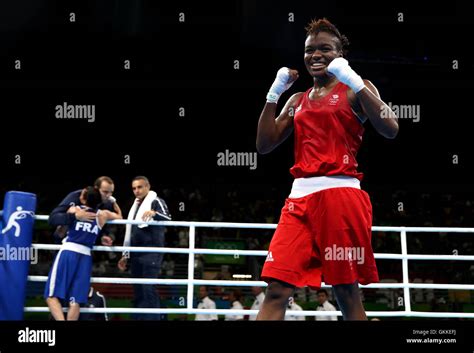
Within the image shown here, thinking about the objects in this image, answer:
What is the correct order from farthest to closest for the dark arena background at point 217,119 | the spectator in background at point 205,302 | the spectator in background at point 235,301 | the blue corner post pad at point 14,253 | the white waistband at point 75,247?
the dark arena background at point 217,119 → the spectator in background at point 235,301 → the spectator in background at point 205,302 → the white waistband at point 75,247 → the blue corner post pad at point 14,253

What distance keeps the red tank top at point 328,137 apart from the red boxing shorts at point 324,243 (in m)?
0.12

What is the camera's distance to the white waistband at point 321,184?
3.55 m

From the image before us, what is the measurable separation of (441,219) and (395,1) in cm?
510

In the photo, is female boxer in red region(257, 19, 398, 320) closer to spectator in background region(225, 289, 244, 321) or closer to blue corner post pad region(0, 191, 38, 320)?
blue corner post pad region(0, 191, 38, 320)

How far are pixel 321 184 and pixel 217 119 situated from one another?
10.7 metres

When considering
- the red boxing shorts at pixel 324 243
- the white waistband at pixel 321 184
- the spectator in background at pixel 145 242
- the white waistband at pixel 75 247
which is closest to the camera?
the red boxing shorts at pixel 324 243

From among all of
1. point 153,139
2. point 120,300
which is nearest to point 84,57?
point 153,139

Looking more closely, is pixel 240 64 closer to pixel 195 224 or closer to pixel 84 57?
pixel 84 57

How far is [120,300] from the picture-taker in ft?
37.2

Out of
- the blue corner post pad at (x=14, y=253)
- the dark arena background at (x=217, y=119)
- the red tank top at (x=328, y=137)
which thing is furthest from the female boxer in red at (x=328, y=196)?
the dark arena background at (x=217, y=119)

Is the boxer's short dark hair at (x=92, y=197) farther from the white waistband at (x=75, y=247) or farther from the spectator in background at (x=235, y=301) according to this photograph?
the spectator in background at (x=235, y=301)

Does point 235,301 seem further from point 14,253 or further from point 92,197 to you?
point 14,253

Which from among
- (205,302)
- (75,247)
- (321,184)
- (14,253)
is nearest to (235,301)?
(205,302)

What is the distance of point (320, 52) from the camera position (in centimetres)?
372
